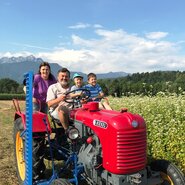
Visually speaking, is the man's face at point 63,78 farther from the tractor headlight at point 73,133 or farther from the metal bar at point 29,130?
the tractor headlight at point 73,133

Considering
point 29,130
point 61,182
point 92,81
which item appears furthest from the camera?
point 92,81

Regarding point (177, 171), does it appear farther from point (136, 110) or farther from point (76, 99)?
point (136, 110)

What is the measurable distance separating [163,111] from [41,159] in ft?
10.3

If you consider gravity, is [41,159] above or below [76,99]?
below

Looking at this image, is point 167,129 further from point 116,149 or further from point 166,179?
point 116,149

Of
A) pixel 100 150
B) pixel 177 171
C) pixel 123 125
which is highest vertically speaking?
pixel 123 125

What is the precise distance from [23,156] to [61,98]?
130 centimetres

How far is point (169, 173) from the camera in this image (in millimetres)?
4406

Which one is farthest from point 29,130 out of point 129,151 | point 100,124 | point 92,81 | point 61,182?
point 92,81

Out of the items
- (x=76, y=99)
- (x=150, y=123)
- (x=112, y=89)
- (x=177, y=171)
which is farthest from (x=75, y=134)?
(x=112, y=89)

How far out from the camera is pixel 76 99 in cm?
511

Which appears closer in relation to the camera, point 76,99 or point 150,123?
point 76,99

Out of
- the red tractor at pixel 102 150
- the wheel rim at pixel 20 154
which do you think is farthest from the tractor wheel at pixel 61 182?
the wheel rim at pixel 20 154

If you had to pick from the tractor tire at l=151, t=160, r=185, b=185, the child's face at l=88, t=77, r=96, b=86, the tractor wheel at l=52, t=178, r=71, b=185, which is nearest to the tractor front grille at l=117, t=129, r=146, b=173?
the tractor tire at l=151, t=160, r=185, b=185
